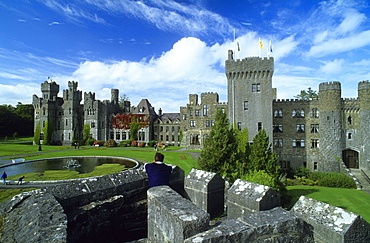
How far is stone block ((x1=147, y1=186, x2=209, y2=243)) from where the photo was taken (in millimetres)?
3223

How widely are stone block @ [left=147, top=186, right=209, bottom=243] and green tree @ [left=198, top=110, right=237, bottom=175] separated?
14.0 metres

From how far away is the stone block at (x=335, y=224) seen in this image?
12.4 ft

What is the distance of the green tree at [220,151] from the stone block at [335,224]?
13604 millimetres

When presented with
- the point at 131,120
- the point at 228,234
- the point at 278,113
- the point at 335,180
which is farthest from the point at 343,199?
the point at 131,120

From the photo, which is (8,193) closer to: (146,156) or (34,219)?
(34,219)

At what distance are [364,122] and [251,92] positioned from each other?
1849 cm

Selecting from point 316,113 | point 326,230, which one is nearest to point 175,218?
point 326,230

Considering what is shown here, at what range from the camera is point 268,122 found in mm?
32375

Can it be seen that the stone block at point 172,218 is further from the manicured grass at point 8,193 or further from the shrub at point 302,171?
the shrub at point 302,171

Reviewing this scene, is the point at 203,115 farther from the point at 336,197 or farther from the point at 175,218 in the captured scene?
the point at 175,218

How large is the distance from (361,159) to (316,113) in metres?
9.47

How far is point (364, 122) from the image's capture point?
34.2 m

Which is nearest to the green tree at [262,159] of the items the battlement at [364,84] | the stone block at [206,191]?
the stone block at [206,191]

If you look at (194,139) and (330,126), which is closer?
(330,126)
